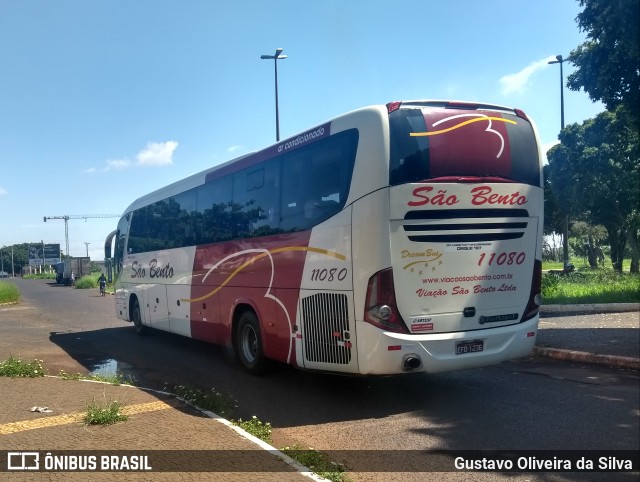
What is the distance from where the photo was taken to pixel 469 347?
6484 millimetres

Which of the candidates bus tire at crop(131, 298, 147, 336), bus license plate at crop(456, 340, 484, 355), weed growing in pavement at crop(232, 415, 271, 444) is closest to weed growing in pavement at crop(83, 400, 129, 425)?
weed growing in pavement at crop(232, 415, 271, 444)

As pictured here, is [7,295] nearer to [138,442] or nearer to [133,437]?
[133,437]

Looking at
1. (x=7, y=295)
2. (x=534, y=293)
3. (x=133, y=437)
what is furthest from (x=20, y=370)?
(x=7, y=295)

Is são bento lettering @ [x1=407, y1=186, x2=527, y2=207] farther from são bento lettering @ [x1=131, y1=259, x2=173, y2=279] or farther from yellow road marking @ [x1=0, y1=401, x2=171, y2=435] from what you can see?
são bento lettering @ [x1=131, y1=259, x2=173, y2=279]

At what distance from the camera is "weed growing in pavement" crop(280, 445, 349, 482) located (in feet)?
14.5

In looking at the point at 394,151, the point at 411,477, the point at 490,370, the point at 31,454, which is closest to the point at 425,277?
the point at 394,151

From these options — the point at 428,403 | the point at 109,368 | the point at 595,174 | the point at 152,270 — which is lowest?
the point at 109,368

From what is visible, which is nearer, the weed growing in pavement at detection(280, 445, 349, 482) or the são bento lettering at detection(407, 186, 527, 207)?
the weed growing in pavement at detection(280, 445, 349, 482)

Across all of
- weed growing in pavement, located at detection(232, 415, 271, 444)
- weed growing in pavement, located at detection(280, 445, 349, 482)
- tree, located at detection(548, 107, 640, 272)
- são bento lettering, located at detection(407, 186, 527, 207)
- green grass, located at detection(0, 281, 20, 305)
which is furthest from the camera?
green grass, located at detection(0, 281, 20, 305)

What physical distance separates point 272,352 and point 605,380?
4648 mm

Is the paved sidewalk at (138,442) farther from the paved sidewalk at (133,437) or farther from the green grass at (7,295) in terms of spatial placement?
the green grass at (7,295)

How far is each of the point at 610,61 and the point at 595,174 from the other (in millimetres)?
18084

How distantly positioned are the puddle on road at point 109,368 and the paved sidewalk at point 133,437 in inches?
49.7

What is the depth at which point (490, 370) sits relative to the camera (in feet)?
27.8
